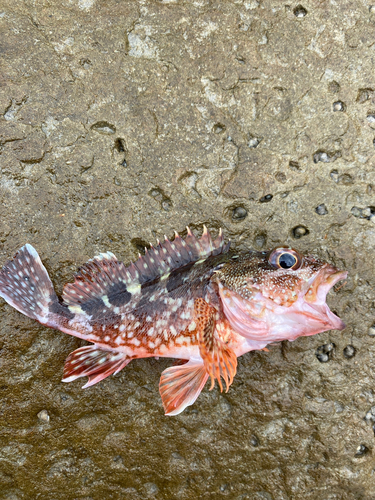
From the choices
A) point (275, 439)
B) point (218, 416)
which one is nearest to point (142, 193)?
point (218, 416)

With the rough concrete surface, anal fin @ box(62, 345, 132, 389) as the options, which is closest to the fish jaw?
the rough concrete surface

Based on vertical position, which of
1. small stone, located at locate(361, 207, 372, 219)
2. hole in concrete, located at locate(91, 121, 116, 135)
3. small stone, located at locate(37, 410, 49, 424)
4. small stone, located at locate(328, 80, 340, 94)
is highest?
hole in concrete, located at locate(91, 121, 116, 135)

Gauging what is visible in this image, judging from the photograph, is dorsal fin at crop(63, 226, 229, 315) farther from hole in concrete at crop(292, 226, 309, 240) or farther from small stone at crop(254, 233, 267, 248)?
hole in concrete at crop(292, 226, 309, 240)

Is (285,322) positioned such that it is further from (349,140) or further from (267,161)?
(349,140)

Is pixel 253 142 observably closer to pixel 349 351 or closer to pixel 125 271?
pixel 125 271

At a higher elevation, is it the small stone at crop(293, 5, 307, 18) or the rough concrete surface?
the small stone at crop(293, 5, 307, 18)
